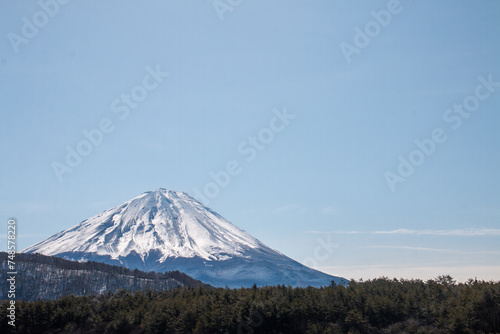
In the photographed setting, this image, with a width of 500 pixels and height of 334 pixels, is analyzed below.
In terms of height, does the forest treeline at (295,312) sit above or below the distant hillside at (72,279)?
below

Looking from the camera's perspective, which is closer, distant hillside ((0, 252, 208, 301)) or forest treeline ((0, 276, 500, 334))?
forest treeline ((0, 276, 500, 334))

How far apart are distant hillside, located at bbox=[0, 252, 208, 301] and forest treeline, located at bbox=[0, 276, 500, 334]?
50.8 m

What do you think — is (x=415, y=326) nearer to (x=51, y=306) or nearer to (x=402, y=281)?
(x=402, y=281)

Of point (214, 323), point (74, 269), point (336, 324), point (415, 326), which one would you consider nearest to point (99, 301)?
point (214, 323)

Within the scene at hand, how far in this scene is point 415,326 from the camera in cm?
2908

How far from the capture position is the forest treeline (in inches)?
1117

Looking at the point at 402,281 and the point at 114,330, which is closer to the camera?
the point at 114,330

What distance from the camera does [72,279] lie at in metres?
93.2

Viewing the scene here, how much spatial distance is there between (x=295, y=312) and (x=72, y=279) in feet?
250

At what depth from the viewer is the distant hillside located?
87812 mm

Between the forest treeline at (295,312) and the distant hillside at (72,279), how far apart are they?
50.8 m

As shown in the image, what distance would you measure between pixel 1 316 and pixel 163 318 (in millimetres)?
14081

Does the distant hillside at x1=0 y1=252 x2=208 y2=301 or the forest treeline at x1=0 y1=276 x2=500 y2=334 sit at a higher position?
the distant hillside at x1=0 y1=252 x2=208 y2=301

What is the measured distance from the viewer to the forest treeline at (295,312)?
28.4m
